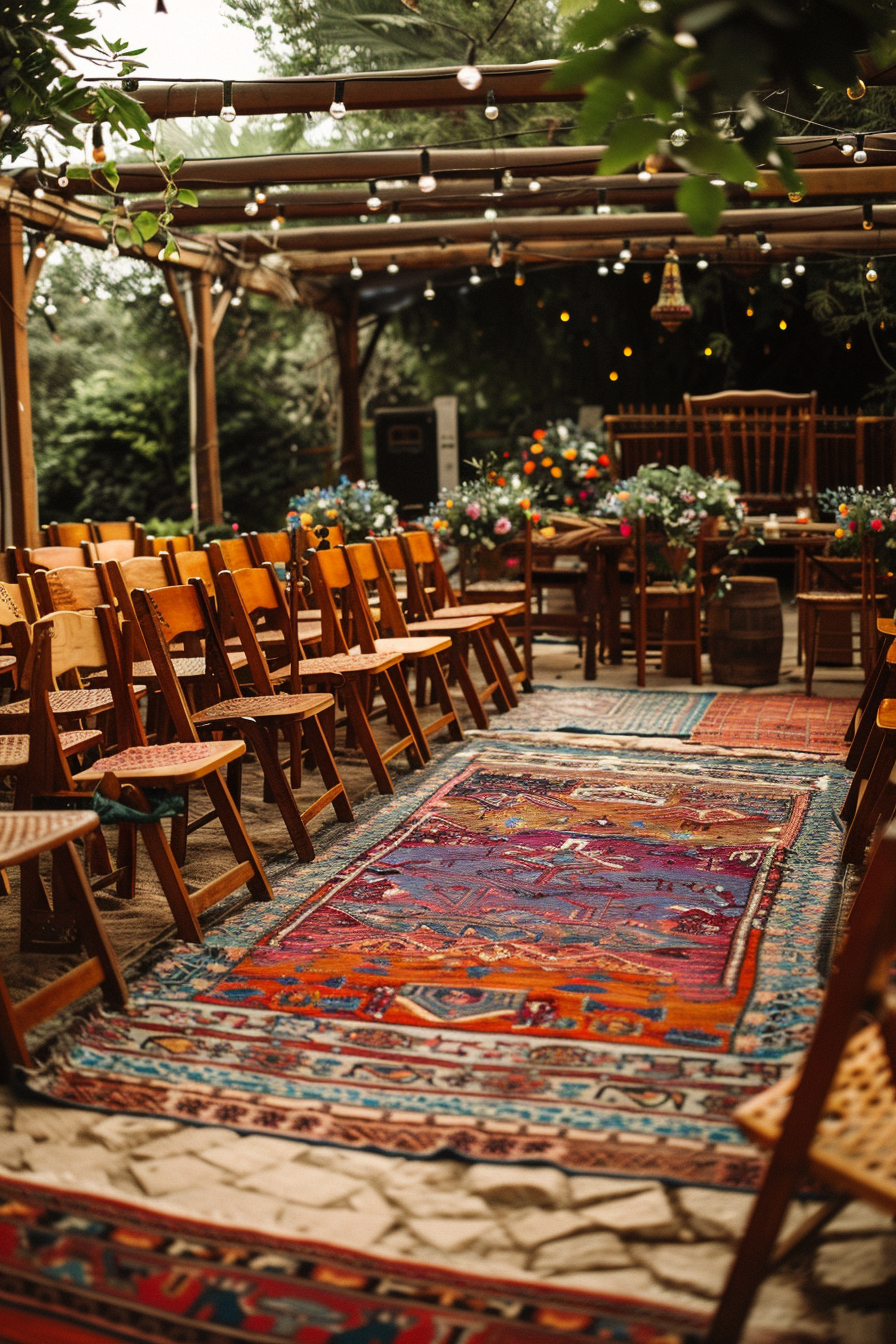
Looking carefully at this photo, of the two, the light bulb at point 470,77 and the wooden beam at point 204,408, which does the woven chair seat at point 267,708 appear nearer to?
the light bulb at point 470,77

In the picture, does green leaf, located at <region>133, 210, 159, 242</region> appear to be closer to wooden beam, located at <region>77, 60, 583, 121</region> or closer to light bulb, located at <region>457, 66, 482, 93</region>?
light bulb, located at <region>457, 66, 482, 93</region>

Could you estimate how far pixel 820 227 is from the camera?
10422 millimetres

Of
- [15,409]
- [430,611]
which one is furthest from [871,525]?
[15,409]

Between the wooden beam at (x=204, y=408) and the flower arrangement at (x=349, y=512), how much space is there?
2.65 meters

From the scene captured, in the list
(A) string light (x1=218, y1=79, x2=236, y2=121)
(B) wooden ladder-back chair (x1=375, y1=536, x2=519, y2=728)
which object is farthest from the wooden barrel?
(A) string light (x1=218, y1=79, x2=236, y2=121)

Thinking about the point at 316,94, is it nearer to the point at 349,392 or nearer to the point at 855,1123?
the point at 855,1123

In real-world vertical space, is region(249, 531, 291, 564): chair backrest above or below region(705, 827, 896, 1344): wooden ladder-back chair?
above

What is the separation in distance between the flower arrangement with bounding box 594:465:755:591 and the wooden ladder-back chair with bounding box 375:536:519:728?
1210mm

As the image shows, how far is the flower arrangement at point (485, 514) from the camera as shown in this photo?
302 inches

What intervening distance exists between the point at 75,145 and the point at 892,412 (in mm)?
11350

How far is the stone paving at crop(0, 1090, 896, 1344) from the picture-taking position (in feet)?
6.64

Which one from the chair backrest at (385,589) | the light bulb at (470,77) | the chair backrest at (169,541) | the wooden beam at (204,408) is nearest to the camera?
the light bulb at (470,77)

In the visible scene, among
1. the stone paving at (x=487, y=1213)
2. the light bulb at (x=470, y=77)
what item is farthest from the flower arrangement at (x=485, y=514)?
the stone paving at (x=487, y=1213)

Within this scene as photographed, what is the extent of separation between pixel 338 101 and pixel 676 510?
117 inches
